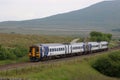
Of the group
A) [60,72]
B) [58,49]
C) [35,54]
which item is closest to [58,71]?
[60,72]

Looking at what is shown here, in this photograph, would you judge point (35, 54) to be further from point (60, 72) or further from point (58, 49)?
point (60, 72)

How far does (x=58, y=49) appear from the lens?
208 feet

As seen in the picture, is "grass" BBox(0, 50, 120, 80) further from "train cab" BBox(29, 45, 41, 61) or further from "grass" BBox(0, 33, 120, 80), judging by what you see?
"train cab" BBox(29, 45, 41, 61)

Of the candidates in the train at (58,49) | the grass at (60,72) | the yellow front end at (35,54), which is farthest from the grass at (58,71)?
the train at (58,49)

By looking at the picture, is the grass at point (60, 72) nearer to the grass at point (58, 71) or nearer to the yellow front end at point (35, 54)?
the grass at point (58, 71)

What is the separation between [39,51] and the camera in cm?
5703

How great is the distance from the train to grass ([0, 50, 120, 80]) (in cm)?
410

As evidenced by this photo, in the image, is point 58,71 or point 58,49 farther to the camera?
point 58,49

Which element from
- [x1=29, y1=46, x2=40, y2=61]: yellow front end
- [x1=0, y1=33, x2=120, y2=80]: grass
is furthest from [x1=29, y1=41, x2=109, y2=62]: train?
[x1=0, y1=33, x2=120, y2=80]: grass

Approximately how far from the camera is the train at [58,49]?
Result: 5716 centimetres

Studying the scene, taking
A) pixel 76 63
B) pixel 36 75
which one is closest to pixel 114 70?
pixel 76 63

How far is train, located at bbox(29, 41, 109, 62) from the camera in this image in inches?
2250

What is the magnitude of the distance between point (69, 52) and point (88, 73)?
1576 centimetres

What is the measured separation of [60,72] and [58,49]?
1633 centimetres
